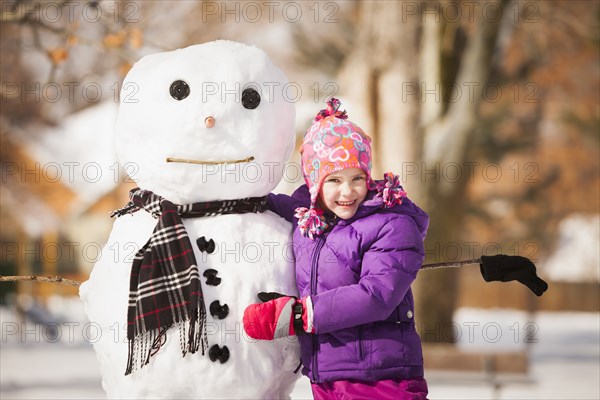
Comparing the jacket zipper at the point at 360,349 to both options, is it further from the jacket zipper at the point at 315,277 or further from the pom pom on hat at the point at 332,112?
the pom pom on hat at the point at 332,112

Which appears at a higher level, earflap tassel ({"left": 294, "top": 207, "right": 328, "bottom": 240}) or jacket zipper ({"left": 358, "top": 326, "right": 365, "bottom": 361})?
earflap tassel ({"left": 294, "top": 207, "right": 328, "bottom": 240})

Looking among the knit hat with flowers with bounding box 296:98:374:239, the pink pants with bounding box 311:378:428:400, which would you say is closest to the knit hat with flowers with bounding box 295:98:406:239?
the knit hat with flowers with bounding box 296:98:374:239

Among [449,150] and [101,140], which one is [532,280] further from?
[101,140]

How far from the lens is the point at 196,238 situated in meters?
3.34

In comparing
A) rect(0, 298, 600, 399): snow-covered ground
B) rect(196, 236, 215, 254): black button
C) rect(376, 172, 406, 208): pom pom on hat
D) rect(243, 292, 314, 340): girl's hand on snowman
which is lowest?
rect(0, 298, 600, 399): snow-covered ground

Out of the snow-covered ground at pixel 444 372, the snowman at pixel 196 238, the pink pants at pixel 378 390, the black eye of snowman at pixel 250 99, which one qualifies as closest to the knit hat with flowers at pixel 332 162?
the snowman at pixel 196 238

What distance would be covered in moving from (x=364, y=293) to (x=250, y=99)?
0.92 metres

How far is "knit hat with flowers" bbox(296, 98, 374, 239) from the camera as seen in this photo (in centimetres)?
334

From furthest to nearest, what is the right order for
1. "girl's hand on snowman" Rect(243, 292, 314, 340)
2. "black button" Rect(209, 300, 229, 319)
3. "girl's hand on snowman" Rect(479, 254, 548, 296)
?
"girl's hand on snowman" Rect(479, 254, 548, 296)
"black button" Rect(209, 300, 229, 319)
"girl's hand on snowman" Rect(243, 292, 314, 340)

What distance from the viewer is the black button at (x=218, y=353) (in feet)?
10.5

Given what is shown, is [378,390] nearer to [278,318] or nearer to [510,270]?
[278,318]

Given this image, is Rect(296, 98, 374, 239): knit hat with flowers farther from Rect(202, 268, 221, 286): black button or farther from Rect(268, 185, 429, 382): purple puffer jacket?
Rect(202, 268, 221, 286): black button

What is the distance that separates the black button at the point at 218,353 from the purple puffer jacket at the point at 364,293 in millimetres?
332

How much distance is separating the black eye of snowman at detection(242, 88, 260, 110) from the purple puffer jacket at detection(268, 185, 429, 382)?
23.3 inches
